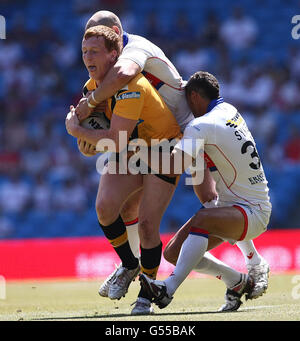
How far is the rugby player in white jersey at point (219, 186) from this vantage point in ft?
Result: 18.4

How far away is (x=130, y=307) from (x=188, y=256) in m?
0.98

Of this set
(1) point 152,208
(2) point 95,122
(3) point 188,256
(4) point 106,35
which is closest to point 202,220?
(3) point 188,256

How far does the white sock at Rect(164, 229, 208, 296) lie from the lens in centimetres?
558

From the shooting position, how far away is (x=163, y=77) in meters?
6.17

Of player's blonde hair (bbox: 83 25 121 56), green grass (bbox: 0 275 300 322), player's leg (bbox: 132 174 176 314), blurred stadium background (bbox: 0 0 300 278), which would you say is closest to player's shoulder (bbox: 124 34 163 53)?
player's blonde hair (bbox: 83 25 121 56)

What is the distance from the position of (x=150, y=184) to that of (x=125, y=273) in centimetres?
86

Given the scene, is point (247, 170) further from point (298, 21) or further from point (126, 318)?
point (298, 21)

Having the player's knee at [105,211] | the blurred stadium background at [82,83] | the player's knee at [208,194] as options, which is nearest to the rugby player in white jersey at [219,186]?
the player's knee at [208,194]

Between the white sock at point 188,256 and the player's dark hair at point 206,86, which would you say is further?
the player's dark hair at point 206,86

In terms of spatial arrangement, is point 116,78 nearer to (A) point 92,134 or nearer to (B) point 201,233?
(A) point 92,134

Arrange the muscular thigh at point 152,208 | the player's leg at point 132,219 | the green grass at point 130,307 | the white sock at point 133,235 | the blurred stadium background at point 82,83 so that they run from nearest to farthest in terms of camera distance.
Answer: the green grass at point 130,307 < the muscular thigh at point 152,208 < the player's leg at point 132,219 < the white sock at point 133,235 < the blurred stadium background at point 82,83

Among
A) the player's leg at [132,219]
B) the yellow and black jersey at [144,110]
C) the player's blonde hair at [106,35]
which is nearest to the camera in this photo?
the yellow and black jersey at [144,110]

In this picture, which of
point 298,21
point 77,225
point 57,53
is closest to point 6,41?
point 57,53

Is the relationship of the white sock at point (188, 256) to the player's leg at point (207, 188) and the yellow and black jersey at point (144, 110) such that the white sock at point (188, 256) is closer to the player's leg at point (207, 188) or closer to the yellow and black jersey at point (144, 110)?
the player's leg at point (207, 188)
